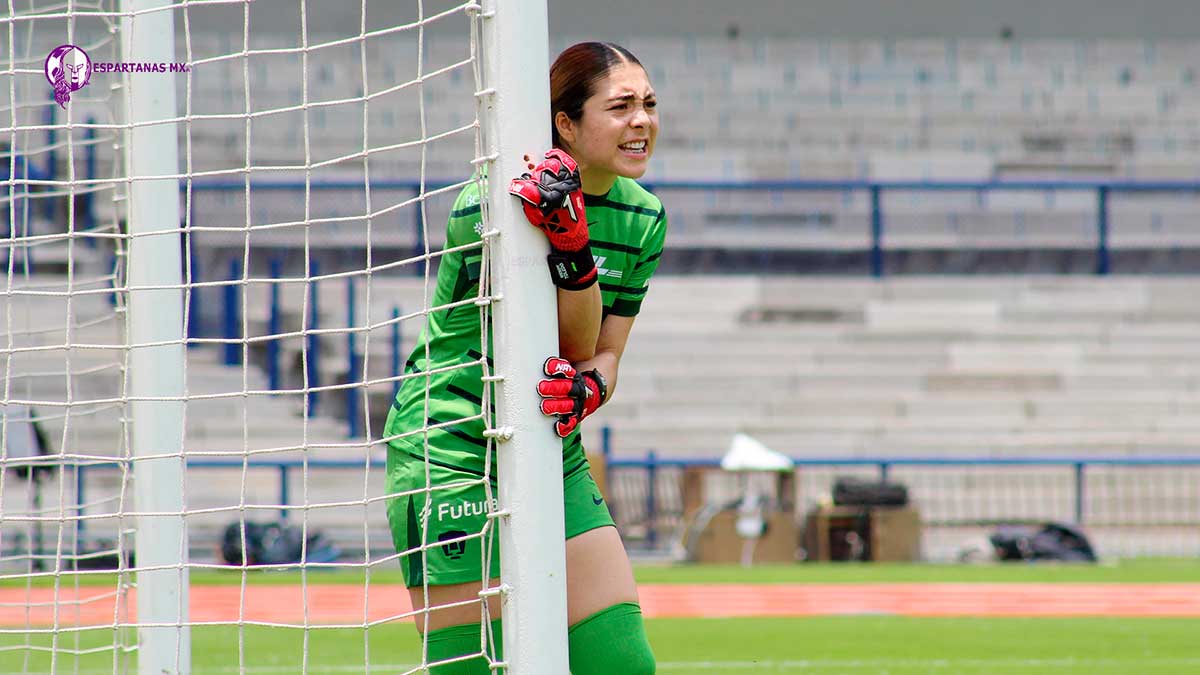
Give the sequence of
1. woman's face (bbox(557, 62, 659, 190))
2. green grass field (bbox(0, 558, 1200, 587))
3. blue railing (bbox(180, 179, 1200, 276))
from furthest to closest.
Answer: blue railing (bbox(180, 179, 1200, 276)), green grass field (bbox(0, 558, 1200, 587)), woman's face (bbox(557, 62, 659, 190))

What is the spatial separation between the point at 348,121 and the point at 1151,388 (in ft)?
30.3

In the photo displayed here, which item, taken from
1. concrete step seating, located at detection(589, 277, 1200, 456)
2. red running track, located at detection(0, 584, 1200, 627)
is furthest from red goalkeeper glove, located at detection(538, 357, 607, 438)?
concrete step seating, located at detection(589, 277, 1200, 456)

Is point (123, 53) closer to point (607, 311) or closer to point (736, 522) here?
point (607, 311)

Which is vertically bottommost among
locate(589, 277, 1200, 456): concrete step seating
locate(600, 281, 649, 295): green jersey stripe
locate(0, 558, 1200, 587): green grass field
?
locate(0, 558, 1200, 587): green grass field

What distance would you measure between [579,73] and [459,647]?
1.28m

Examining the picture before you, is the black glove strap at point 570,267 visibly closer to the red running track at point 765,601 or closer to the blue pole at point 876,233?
the red running track at point 765,601

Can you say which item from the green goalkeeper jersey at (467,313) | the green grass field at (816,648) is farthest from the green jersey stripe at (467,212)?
the green grass field at (816,648)

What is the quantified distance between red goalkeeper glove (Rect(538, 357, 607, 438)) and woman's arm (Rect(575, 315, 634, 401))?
21 cm

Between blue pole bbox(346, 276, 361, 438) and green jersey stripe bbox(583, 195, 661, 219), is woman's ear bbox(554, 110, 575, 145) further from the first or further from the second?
blue pole bbox(346, 276, 361, 438)

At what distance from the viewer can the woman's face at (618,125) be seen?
3.51 meters

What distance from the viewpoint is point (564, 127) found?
3.58m

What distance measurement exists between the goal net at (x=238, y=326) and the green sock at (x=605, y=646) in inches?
7.9

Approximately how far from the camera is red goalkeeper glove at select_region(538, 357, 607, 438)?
10.8 ft

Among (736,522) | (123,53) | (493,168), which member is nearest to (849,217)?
(736,522)
